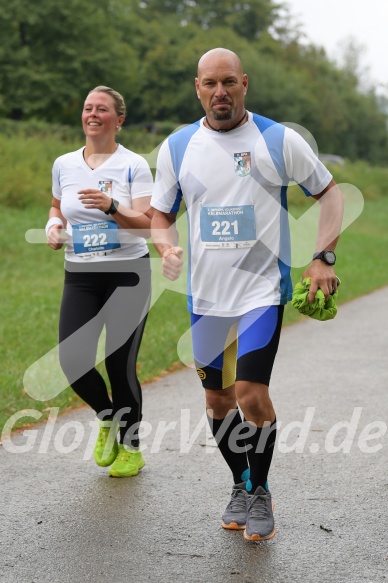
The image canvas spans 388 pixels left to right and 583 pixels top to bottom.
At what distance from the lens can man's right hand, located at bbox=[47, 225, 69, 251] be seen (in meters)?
5.80

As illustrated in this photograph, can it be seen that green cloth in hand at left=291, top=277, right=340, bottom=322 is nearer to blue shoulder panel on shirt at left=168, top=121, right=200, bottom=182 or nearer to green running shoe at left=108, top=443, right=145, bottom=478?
blue shoulder panel on shirt at left=168, top=121, right=200, bottom=182

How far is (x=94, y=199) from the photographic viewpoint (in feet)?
17.8

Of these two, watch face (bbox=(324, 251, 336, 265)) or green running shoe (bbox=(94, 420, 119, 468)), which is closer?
watch face (bbox=(324, 251, 336, 265))

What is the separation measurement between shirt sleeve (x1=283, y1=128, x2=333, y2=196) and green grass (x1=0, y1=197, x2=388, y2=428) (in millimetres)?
3269

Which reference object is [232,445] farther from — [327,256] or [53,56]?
[53,56]

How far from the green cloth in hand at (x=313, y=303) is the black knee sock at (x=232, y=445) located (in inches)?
27.2

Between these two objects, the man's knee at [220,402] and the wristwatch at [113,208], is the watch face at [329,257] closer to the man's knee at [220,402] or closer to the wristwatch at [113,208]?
the man's knee at [220,402]

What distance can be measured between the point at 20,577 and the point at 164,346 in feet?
21.7

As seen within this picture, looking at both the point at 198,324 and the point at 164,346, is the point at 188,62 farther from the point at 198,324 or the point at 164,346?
the point at 198,324

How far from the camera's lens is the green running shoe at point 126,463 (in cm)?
583

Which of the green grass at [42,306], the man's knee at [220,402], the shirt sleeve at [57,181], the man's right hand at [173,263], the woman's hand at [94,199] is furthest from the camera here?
the green grass at [42,306]

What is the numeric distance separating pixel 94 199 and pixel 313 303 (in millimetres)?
1417

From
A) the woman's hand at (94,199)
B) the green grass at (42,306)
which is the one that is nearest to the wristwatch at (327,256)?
the woman's hand at (94,199)

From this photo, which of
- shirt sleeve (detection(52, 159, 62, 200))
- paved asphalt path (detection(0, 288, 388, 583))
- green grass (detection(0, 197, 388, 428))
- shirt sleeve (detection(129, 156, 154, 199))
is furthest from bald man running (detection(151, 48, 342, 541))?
green grass (detection(0, 197, 388, 428))
